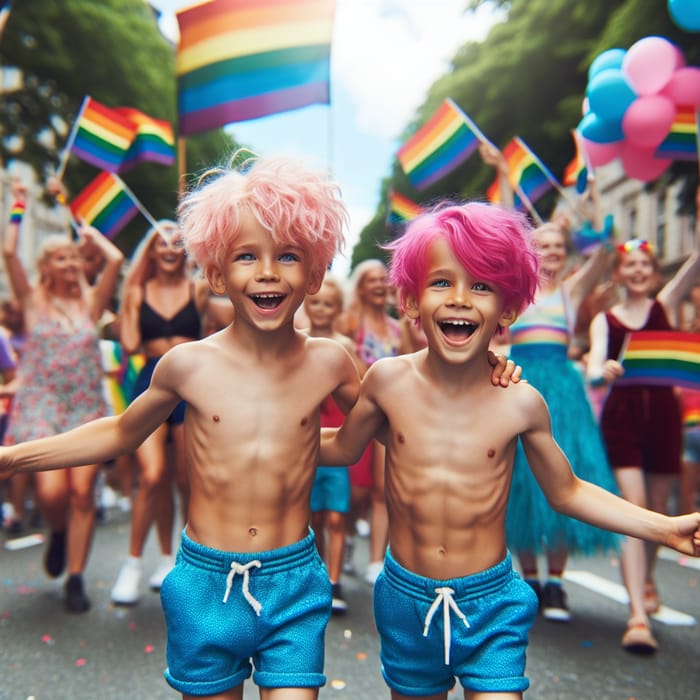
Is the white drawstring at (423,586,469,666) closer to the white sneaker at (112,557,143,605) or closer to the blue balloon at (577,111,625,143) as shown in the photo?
the white sneaker at (112,557,143,605)

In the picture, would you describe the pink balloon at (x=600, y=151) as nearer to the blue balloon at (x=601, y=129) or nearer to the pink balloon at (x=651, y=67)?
the blue balloon at (x=601, y=129)

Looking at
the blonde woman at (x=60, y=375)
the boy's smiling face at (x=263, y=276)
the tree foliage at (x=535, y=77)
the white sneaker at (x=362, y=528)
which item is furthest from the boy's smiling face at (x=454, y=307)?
the tree foliage at (x=535, y=77)

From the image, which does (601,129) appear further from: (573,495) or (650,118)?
(573,495)

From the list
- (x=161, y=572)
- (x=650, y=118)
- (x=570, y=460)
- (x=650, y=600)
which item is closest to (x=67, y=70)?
(x=161, y=572)

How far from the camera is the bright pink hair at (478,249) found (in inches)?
83.9

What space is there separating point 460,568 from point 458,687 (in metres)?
1.55

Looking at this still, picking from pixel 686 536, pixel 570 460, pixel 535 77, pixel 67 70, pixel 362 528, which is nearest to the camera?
pixel 686 536

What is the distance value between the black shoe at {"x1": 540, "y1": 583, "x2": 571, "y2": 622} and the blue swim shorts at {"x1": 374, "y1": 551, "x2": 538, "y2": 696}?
2154 mm

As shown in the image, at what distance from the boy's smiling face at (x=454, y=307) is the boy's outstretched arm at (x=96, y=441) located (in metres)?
0.74

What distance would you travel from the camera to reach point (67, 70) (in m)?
13.5

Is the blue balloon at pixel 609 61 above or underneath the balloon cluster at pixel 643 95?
above

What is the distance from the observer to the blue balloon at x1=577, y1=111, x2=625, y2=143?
495 centimetres

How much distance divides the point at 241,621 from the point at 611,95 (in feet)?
12.9

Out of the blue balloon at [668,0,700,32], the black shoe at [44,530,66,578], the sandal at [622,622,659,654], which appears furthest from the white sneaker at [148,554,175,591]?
the blue balloon at [668,0,700,32]
